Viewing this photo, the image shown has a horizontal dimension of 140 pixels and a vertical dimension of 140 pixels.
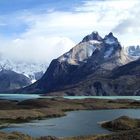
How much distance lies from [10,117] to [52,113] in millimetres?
33275

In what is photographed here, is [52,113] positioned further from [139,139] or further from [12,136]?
[139,139]

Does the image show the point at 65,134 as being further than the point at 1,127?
No

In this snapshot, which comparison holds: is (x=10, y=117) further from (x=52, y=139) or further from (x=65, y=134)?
(x=52, y=139)

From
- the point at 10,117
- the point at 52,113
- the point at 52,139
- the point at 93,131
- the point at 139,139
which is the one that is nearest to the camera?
the point at 139,139

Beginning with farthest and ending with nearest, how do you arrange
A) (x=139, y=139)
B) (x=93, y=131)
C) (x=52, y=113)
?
(x=52, y=113) → (x=93, y=131) → (x=139, y=139)

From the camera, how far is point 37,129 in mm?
121312

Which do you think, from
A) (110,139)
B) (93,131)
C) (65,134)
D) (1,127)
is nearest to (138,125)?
(93,131)

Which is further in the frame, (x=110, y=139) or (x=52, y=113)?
(x=52, y=113)

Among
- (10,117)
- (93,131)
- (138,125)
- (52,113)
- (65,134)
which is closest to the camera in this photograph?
(65,134)

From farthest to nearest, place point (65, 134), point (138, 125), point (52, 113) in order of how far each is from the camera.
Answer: point (52, 113)
point (138, 125)
point (65, 134)

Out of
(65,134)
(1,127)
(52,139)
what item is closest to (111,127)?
(65,134)

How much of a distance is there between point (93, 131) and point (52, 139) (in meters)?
31.9

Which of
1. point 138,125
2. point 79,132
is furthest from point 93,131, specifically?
point 138,125

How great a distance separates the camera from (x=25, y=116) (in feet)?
539
